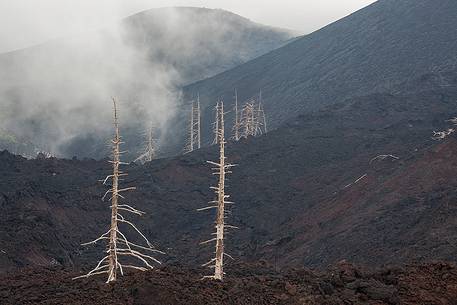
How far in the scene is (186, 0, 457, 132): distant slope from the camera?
61.1 meters

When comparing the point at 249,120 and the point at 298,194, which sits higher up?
the point at 249,120

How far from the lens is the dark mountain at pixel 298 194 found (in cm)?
2328

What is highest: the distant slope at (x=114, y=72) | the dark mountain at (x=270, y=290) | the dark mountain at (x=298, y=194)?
the distant slope at (x=114, y=72)

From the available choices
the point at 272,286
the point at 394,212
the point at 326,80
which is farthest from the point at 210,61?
the point at 272,286

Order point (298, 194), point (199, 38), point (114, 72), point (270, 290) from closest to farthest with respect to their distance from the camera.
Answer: point (270, 290)
point (298, 194)
point (114, 72)
point (199, 38)

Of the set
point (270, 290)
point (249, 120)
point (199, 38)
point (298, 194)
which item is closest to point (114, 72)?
point (199, 38)

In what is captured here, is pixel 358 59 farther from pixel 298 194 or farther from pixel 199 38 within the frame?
pixel 199 38

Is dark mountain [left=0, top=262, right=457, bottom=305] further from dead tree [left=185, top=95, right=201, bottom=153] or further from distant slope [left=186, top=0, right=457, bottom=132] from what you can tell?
distant slope [left=186, top=0, right=457, bottom=132]

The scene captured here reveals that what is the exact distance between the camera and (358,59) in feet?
229

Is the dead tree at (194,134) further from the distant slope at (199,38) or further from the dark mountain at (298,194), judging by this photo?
the distant slope at (199,38)

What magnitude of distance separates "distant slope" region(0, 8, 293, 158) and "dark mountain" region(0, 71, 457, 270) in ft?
144

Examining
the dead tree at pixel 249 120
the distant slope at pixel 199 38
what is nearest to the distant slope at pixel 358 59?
the dead tree at pixel 249 120

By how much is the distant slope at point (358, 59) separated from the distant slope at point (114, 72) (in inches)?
699

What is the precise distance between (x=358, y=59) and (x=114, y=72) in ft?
195
